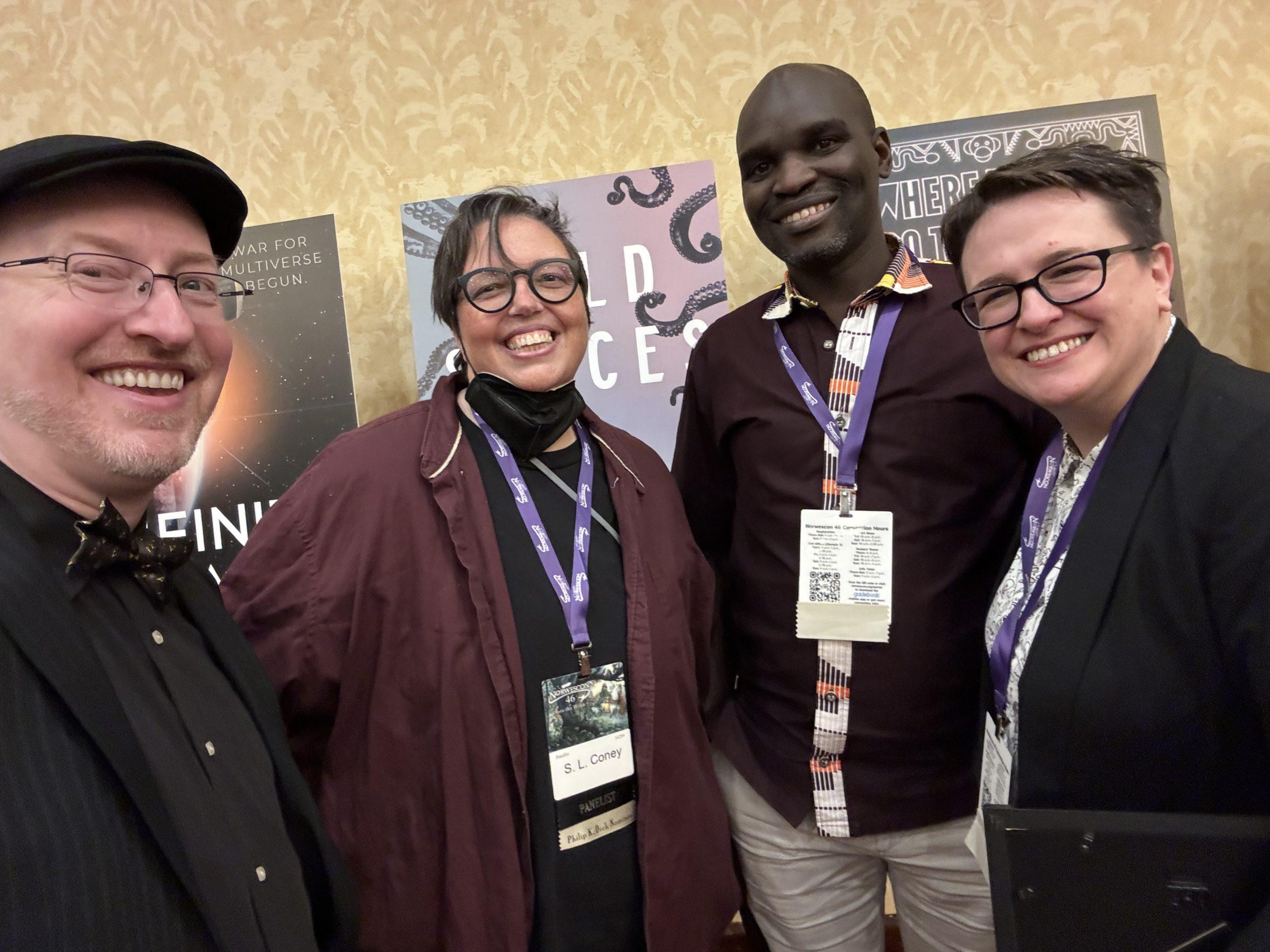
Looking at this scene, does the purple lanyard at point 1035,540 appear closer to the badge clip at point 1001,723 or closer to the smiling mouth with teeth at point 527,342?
the badge clip at point 1001,723

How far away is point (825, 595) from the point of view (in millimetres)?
1692

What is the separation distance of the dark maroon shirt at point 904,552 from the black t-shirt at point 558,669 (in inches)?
16.8

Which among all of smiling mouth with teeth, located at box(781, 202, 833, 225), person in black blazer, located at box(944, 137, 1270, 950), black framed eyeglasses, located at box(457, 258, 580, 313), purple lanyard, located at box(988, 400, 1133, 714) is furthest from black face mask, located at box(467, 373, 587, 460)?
purple lanyard, located at box(988, 400, 1133, 714)

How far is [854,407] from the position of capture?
5.65 feet

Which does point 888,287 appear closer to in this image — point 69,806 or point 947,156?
point 947,156

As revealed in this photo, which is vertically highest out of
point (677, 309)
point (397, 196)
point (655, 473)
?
point (397, 196)

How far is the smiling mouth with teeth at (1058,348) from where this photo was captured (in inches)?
48.2

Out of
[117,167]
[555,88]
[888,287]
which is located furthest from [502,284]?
[555,88]

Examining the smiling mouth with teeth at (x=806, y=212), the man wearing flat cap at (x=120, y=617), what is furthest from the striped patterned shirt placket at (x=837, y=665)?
the man wearing flat cap at (x=120, y=617)

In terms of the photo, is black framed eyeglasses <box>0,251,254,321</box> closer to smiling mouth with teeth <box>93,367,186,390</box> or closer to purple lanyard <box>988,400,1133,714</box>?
smiling mouth with teeth <box>93,367,186,390</box>

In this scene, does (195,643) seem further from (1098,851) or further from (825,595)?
(1098,851)

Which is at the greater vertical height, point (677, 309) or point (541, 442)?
point (677, 309)

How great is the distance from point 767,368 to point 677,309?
30.6 inches

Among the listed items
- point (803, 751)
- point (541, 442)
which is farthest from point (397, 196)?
point (803, 751)
